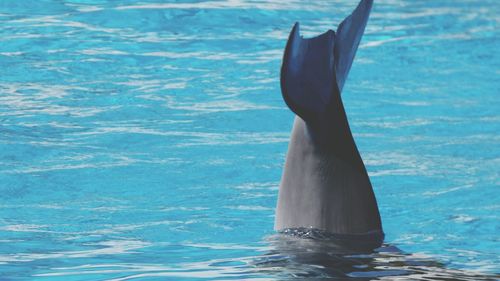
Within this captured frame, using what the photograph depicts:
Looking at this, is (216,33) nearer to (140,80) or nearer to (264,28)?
(264,28)

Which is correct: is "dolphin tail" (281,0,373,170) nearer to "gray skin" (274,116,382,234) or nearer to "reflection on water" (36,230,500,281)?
"gray skin" (274,116,382,234)

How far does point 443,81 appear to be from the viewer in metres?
8.11

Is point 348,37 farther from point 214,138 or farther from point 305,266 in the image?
point 214,138

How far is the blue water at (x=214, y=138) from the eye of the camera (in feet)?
14.1

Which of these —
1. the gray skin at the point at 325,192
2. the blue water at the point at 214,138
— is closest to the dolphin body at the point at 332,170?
the gray skin at the point at 325,192

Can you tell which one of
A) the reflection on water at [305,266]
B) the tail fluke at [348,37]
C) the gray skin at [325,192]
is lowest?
the reflection on water at [305,266]

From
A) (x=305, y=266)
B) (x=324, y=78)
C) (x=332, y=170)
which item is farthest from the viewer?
(x=332, y=170)

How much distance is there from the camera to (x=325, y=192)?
13.2 ft

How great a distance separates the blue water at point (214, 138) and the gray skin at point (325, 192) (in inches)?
4.4

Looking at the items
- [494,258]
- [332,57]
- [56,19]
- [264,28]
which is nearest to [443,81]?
[264,28]

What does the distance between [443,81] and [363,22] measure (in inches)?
162

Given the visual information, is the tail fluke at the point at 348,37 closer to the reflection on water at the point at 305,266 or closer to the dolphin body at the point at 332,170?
the dolphin body at the point at 332,170

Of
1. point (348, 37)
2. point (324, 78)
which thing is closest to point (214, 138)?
point (348, 37)

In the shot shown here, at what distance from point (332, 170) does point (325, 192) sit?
86 mm
